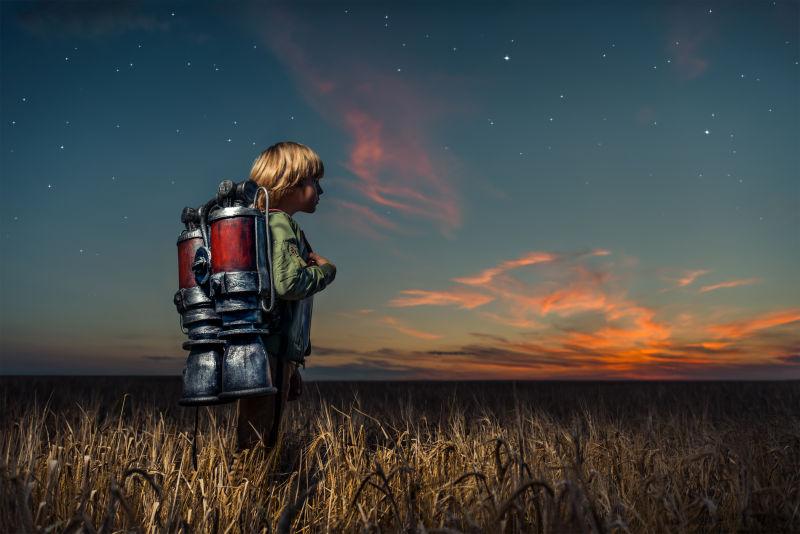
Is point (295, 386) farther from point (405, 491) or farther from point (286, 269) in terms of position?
point (405, 491)

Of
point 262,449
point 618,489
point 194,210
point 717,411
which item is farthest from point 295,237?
point 717,411

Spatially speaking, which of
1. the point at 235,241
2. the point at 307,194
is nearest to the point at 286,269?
the point at 235,241

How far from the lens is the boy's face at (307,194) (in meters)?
4.03

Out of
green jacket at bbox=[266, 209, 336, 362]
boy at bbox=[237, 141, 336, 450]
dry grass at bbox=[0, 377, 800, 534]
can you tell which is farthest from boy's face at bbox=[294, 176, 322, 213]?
dry grass at bbox=[0, 377, 800, 534]

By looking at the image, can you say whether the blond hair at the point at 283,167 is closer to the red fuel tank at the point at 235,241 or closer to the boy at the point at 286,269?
the boy at the point at 286,269

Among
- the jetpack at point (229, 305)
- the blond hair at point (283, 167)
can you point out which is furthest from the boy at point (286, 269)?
the jetpack at point (229, 305)

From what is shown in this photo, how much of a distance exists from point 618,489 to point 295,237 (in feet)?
7.36

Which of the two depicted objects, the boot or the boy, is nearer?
the boy

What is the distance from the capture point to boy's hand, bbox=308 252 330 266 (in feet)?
12.5

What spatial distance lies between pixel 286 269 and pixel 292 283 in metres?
0.09

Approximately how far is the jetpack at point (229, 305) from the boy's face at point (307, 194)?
0.36 m

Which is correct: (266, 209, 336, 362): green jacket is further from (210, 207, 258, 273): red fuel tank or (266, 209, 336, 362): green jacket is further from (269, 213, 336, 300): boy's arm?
(210, 207, 258, 273): red fuel tank

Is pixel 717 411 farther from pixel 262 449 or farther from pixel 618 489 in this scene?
pixel 262 449

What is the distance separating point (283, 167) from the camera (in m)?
3.97
